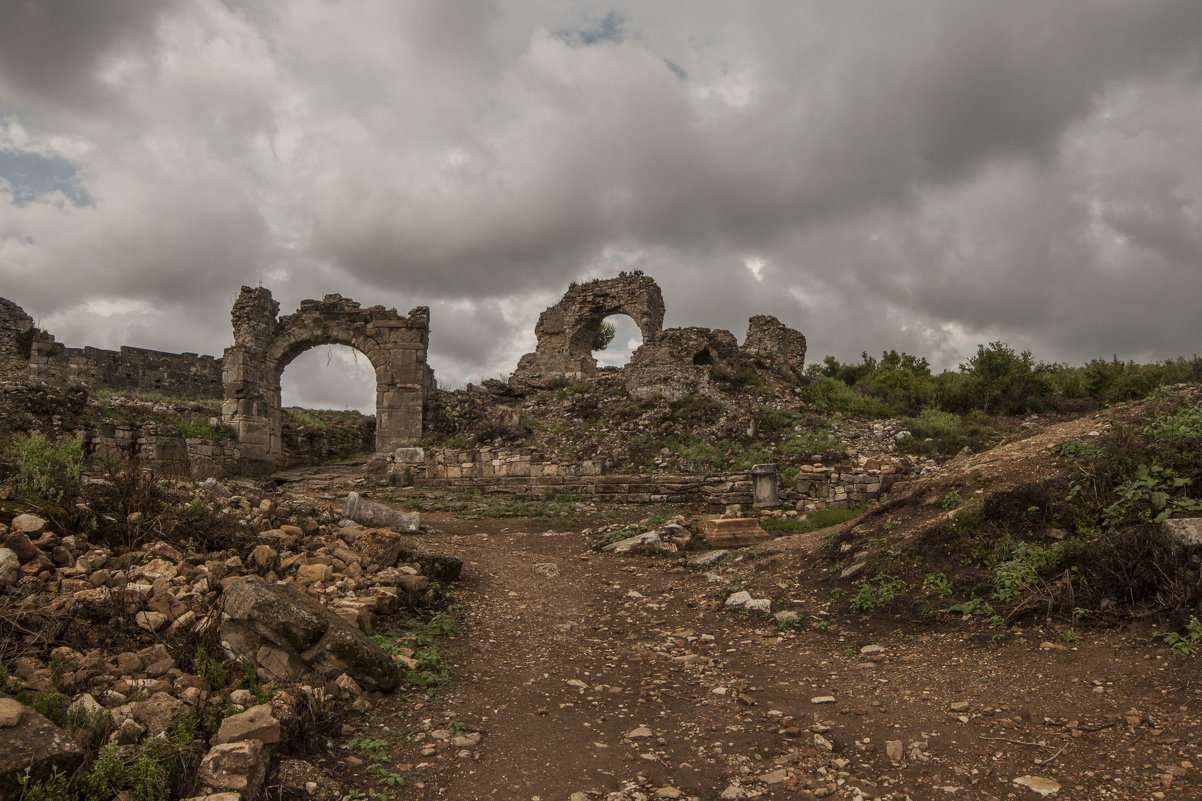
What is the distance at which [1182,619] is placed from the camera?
3.89 meters

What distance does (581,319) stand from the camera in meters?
24.9

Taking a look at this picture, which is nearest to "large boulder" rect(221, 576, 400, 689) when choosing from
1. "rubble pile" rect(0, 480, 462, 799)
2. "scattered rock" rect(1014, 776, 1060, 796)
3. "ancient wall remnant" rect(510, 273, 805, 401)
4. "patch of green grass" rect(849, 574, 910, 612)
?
"rubble pile" rect(0, 480, 462, 799)

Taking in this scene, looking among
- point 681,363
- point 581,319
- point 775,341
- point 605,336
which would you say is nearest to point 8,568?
point 681,363

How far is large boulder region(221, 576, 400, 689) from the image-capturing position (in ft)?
12.5

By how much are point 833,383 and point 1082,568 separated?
15.6 meters

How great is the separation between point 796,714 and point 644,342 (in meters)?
18.8

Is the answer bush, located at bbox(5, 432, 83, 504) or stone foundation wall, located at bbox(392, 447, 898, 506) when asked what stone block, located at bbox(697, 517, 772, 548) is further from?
bush, located at bbox(5, 432, 83, 504)

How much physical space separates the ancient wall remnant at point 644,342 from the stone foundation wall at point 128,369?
12190 mm

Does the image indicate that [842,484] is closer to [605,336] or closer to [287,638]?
[287,638]

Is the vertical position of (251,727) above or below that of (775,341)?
below

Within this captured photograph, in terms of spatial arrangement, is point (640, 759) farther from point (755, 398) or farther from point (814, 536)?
point (755, 398)

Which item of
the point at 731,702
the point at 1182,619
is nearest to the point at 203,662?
the point at 731,702

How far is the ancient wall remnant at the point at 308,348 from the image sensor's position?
17.1 m

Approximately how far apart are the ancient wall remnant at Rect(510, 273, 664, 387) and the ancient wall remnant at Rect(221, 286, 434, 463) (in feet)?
20.8
